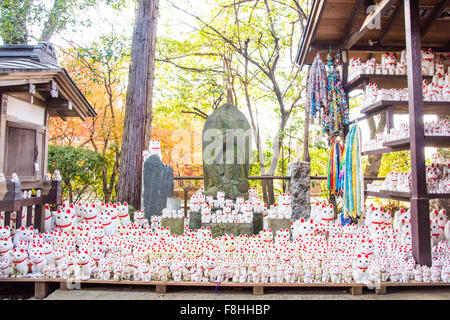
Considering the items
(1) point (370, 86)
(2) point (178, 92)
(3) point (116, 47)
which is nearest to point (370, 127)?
(1) point (370, 86)

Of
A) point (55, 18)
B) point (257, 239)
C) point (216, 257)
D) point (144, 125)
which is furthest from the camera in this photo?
point (55, 18)

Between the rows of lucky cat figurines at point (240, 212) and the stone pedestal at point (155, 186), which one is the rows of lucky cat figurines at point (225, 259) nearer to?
the rows of lucky cat figurines at point (240, 212)

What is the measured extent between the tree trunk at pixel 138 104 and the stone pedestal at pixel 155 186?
115 cm

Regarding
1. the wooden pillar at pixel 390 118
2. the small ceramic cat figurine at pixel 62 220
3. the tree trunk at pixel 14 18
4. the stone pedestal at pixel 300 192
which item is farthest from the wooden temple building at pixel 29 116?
the wooden pillar at pixel 390 118

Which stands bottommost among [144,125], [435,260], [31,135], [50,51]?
[435,260]

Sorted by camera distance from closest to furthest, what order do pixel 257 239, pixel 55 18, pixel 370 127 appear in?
1. pixel 257 239
2. pixel 55 18
3. pixel 370 127

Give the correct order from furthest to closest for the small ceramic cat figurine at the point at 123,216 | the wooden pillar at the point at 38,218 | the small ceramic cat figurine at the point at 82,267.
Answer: the small ceramic cat figurine at the point at 123,216 → the wooden pillar at the point at 38,218 → the small ceramic cat figurine at the point at 82,267

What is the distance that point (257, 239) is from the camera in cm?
439

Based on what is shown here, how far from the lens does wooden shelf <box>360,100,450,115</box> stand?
14.1 feet

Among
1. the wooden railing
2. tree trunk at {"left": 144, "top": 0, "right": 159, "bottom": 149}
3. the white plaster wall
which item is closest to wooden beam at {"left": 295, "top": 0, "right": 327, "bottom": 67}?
tree trunk at {"left": 144, "top": 0, "right": 159, "bottom": 149}

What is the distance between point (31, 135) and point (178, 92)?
6328mm

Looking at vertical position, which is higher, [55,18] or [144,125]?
[55,18]

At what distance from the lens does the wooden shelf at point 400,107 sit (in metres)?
4.31

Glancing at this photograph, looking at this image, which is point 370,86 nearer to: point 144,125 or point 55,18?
point 144,125
